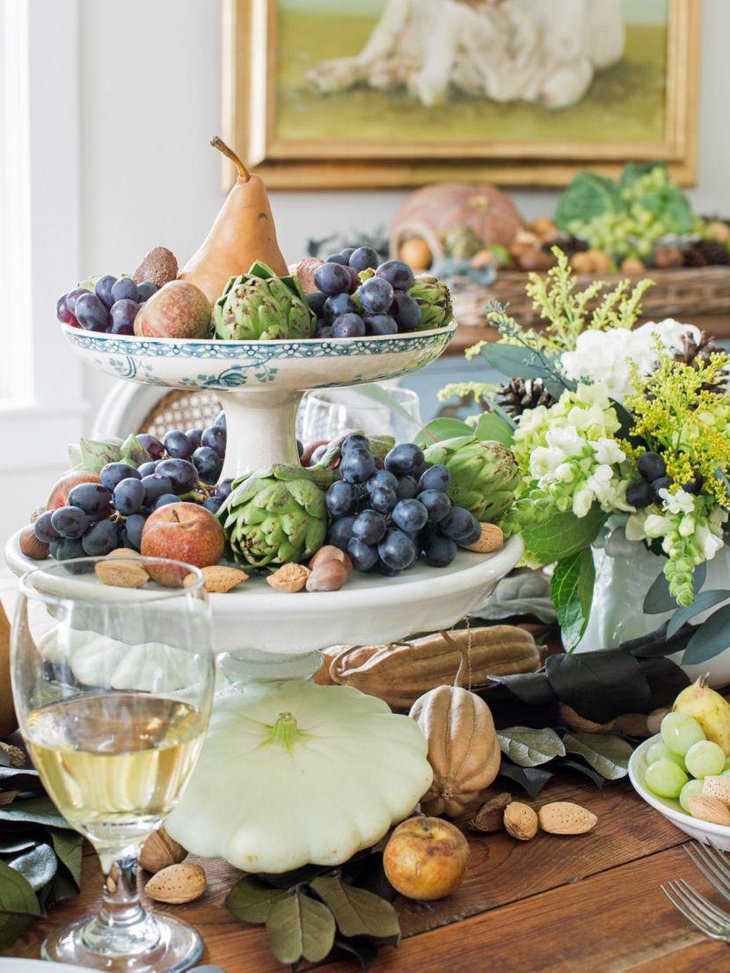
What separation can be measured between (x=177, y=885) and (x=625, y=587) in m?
0.53

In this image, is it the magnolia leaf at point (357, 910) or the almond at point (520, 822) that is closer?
the magnolia leaf at point (357, 910)

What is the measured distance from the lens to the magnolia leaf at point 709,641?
1.03 meters

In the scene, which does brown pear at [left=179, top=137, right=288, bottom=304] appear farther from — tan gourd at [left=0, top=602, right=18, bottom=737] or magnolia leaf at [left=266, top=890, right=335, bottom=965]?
magnolia leaf at [left=266, top=890, right=335, bottom=965]

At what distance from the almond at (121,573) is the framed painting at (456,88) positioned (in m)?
2.39

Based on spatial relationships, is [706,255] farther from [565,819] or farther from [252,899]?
[252,899]

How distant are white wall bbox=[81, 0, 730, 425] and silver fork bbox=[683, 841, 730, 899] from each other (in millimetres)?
2242

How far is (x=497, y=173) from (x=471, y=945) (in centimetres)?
289

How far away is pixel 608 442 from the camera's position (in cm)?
103

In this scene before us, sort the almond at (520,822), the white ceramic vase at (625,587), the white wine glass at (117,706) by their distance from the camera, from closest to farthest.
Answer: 1. the white wine glass at (117,706)
2. the almond at (520,822)
3. the white ceramic vase at (625,587)

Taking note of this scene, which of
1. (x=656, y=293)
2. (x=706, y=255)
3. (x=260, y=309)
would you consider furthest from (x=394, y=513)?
(x=706, y=255)

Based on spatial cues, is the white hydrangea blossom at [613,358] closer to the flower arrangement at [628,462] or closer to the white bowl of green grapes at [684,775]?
the flower arrangement at [628,462]

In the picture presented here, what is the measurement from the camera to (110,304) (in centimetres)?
83

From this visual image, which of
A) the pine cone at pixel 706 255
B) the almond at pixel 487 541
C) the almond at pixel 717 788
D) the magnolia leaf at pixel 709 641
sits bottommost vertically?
the almond at pixel 717 788

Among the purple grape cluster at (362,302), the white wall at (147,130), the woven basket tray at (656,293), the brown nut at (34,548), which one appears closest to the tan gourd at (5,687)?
the brown nut at (34,548)
